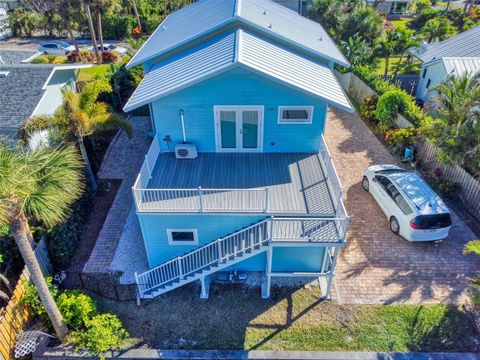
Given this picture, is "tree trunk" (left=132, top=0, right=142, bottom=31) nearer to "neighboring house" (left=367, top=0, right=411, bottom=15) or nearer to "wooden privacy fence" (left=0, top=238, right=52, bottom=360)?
"neighboring house" (left=367, top=0, right=411, bottom=15)

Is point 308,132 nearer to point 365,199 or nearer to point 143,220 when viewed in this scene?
point 365,199

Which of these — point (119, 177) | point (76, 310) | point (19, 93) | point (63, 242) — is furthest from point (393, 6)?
point (76, 310)

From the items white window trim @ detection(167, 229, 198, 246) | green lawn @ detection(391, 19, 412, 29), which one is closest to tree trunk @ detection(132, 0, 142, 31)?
green lawn @ detection(391, 19, 412, 29)

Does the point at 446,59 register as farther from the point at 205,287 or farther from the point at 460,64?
the point at 205,287

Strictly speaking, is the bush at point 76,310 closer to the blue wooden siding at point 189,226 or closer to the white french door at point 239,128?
the blue wooden siding at point 189,226

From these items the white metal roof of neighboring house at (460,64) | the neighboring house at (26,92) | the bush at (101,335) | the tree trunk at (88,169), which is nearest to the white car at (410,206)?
the white metal roof of neighboring house at (460,64)
